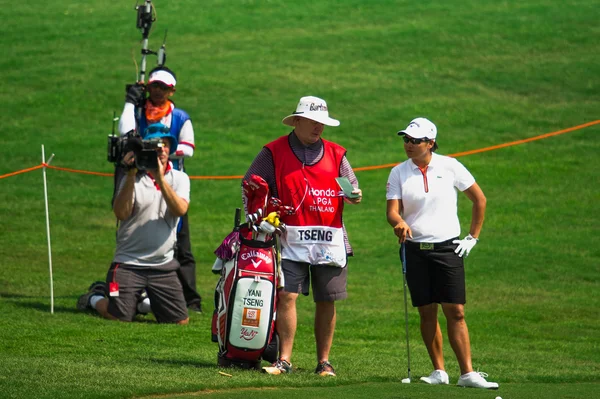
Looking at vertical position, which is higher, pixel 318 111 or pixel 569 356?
pixel 318 111

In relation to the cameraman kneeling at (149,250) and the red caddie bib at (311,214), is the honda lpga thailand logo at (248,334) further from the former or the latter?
the cameraman kneeling at (149,250)

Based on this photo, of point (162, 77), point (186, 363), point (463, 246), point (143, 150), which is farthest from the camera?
point (162, 77)

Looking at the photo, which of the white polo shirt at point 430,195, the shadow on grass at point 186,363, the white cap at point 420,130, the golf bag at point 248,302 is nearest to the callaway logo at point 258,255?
the golf bag at point 248,302

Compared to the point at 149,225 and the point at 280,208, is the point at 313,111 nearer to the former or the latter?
the point at 280,208

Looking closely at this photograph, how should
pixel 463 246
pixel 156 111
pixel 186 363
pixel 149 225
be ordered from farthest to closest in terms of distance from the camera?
pixel 156 111 → pixel 149 225 → pixel 186 363 → pixel 463 246

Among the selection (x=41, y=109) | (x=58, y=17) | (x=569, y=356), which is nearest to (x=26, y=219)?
(x=41, y=109)

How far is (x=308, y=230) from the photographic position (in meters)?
8.42

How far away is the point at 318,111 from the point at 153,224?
2871mm

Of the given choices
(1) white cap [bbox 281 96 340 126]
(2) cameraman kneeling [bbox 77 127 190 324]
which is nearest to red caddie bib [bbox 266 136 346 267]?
(1) white cap [bbox 281 96 340 126]

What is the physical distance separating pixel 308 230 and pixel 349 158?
13.4 metres

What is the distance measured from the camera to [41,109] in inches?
980

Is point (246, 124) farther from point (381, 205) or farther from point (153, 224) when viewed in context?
point (153, 224)

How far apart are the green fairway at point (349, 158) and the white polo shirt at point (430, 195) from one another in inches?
43.9

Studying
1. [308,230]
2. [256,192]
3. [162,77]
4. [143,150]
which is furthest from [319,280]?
[162,77]
